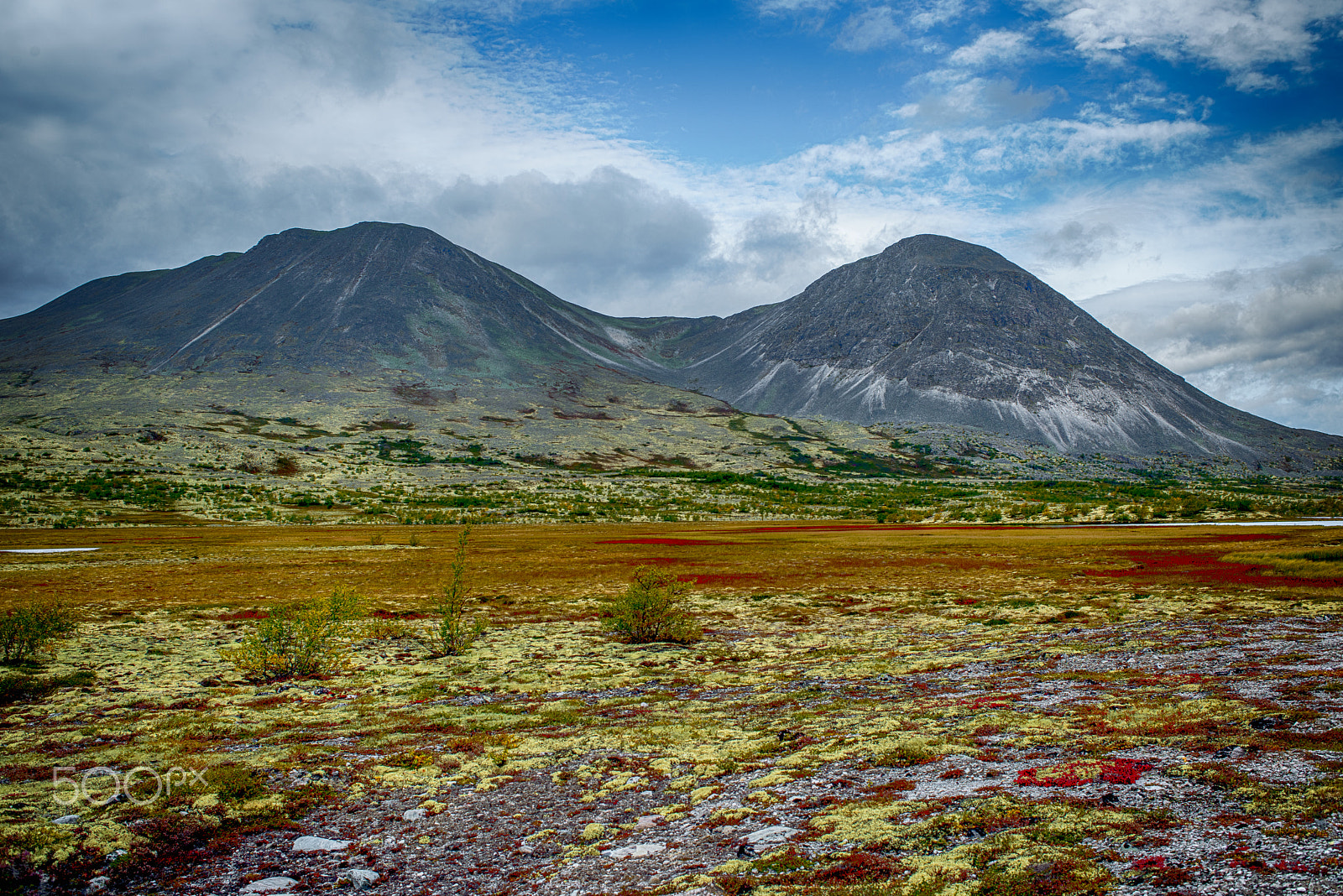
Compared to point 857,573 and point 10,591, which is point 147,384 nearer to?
point 10,591

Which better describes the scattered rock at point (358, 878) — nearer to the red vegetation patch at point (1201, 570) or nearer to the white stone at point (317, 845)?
the white stone at point (317, 845)

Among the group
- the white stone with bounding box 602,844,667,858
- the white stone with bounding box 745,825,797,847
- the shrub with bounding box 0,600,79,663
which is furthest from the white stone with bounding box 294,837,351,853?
the shrub with bounding box 0,600,79,663

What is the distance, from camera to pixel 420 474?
128 m

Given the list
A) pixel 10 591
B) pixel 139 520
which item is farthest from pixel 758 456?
pixel 10 591

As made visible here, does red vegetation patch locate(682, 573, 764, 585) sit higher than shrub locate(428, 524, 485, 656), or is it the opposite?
shrub locate(428, 524, 485, 656)

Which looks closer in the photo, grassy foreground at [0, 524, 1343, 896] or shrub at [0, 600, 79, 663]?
grassy foreground at [0, 524, 1343, 896]

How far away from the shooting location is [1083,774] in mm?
8391

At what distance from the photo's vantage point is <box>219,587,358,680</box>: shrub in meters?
16.6

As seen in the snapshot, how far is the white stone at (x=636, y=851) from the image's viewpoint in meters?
7.47

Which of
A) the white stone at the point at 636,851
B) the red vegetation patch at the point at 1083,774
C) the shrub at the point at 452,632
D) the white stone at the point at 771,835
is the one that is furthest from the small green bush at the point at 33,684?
the red vegetation patch at the point at 1083,774

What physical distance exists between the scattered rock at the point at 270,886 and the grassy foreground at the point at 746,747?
0.72ft

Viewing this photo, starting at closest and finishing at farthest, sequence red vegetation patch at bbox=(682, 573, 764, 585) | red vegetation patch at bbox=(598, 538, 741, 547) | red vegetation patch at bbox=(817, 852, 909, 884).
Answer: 1. red vegetation patch at bbox=(817, 852, 909, 884)
2. red vegetation patch at bbox=(682, 573, 764, 585)
3. red vegetation patch at bbox=(598, 538, 741, 547)

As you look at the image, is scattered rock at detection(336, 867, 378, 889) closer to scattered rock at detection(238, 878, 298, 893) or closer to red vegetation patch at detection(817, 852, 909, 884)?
scattered rock at detection(238, 878, 298, 893)

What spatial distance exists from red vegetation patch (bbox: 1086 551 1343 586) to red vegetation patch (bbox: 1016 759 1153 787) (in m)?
23.8
